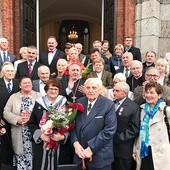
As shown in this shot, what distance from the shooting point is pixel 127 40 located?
7.95 m

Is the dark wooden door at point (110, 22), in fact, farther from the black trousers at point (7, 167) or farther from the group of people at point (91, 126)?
the black trousers at point (7, 167)

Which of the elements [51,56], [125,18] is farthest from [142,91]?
[125,18]

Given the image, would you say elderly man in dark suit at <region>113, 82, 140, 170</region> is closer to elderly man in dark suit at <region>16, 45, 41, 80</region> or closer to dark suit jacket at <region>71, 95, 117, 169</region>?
dark suit jacket at <region>71, 95, 117, 169</region>

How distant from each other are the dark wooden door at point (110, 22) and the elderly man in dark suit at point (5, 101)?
16.9 feet

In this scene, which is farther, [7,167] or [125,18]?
[125,18]

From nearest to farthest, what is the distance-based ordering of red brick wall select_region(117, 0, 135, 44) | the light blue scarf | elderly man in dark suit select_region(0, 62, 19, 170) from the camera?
the light blue scarf, elderly man in dark suit select_region(0, 62, 19, 170), red brick wall select_region(117, 0, 135, 44)

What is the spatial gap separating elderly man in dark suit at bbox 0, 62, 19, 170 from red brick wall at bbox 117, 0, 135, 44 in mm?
5247

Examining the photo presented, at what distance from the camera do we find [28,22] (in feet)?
33.9

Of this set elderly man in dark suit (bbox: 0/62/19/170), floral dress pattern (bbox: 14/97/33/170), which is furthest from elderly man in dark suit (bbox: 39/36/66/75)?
floral dress pattern (bbox: 14/97/33/170)

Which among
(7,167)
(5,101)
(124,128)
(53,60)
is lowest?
(7,167)

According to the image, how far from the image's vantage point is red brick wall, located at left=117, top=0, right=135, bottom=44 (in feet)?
32.7

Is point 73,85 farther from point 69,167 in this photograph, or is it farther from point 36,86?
point 69,167

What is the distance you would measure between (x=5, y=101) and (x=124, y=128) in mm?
2107

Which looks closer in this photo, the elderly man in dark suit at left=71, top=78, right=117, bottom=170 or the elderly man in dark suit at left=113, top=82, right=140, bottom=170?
the elderly man in dark suit at left=71, top=78, right=117, bottom=170
